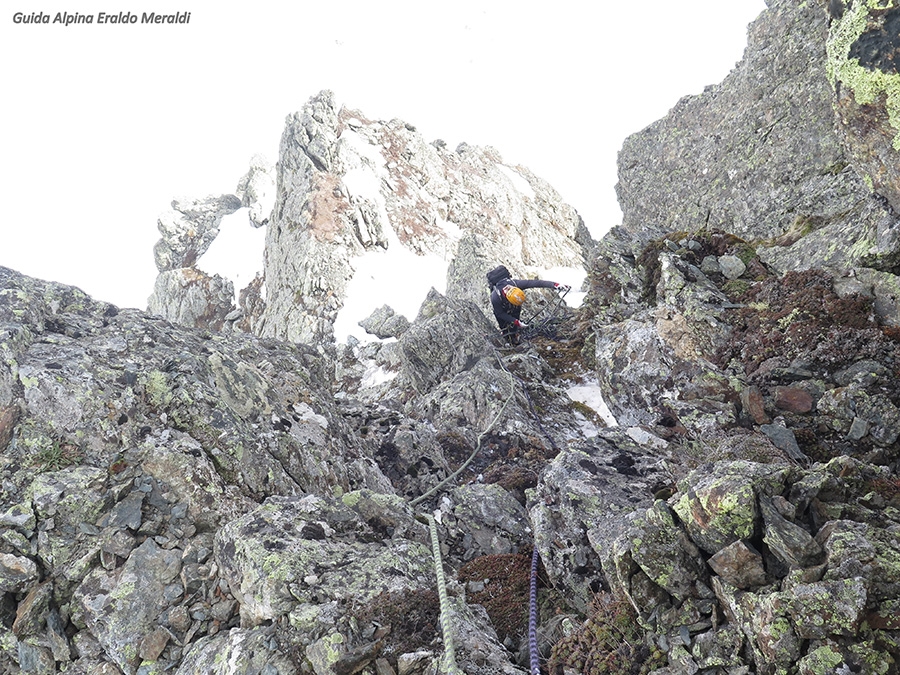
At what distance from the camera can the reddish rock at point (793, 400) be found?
9.12 meters

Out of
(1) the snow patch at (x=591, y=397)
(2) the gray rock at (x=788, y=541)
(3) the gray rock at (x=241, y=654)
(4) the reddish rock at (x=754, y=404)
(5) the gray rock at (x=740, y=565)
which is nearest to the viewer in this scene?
(2) the gray rock at (x=788, y=541)

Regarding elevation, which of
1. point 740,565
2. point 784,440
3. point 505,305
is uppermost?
point 505,305

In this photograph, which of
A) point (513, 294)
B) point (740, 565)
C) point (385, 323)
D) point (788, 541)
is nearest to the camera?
point (788, 541)

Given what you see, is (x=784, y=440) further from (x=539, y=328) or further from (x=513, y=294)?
(x=539, y=328)

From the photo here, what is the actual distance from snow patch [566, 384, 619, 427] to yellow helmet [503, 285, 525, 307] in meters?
4.44

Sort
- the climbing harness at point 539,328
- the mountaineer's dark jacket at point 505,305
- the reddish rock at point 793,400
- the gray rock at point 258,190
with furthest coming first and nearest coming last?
the gray rock at point 258,190, the climbing harness at point 539,328, the mountaineer's dark jacket at point 505,305, the reddish rock at point 793,400

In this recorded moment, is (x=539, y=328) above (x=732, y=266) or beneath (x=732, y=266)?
above

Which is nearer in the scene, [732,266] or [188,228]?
[732,266]

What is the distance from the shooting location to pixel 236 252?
54.9 metres

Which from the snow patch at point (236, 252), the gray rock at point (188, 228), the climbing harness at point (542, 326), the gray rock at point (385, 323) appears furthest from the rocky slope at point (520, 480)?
the gray rock at point (188, 228)

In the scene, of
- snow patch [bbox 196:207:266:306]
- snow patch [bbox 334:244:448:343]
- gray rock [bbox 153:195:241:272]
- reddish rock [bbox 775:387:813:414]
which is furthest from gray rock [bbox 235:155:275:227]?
reddish rock [bbox 775:387:813:414]

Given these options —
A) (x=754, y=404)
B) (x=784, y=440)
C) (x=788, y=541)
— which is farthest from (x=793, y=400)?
(x=788, y=541)

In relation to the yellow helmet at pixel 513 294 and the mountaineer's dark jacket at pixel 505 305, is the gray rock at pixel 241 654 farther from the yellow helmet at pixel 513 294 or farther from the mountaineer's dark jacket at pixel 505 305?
the mountaineer's dark jacket at pixel 505 305

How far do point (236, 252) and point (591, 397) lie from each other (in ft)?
157
